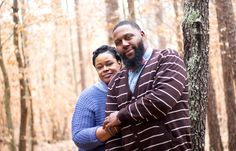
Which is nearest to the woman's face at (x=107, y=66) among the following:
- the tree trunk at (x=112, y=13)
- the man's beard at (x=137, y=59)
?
the man's beard at (x=137, y=59)

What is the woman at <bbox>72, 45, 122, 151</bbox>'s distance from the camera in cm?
339

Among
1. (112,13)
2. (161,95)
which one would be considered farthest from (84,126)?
(112,13)

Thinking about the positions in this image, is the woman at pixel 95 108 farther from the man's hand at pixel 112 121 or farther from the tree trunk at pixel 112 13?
the tree trunk at pixel 112 13

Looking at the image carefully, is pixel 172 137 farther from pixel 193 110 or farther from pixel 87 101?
pixel 87 101

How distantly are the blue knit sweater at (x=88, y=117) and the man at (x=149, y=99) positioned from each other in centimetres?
39

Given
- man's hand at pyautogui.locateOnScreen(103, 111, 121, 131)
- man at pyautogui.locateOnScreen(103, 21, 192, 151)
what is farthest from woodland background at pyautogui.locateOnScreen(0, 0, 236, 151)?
man's hand at pyautogui.locateOnScreen(103, 111, 121, 131)

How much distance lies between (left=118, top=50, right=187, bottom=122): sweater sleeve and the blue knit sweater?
24.1 inches

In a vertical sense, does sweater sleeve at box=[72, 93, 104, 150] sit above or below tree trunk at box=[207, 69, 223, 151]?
above

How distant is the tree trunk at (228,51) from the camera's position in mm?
7586

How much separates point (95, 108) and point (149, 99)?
85 cm

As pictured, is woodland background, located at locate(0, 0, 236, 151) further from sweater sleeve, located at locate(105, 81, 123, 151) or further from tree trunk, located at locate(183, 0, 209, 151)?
tree trunk, located at locate(183, 0, 209, 151)

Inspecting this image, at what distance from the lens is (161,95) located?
9.14 feet

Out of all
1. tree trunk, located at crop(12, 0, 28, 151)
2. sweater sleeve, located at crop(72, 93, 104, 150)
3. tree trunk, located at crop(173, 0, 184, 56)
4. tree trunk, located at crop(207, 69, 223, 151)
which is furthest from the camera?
tree trunk, located at crop(173, 0, 184, 56)

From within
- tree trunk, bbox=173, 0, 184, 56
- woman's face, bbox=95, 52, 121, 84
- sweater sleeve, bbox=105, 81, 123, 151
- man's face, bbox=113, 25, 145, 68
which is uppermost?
tree trunk, bbox=173, 0, 184, 56
